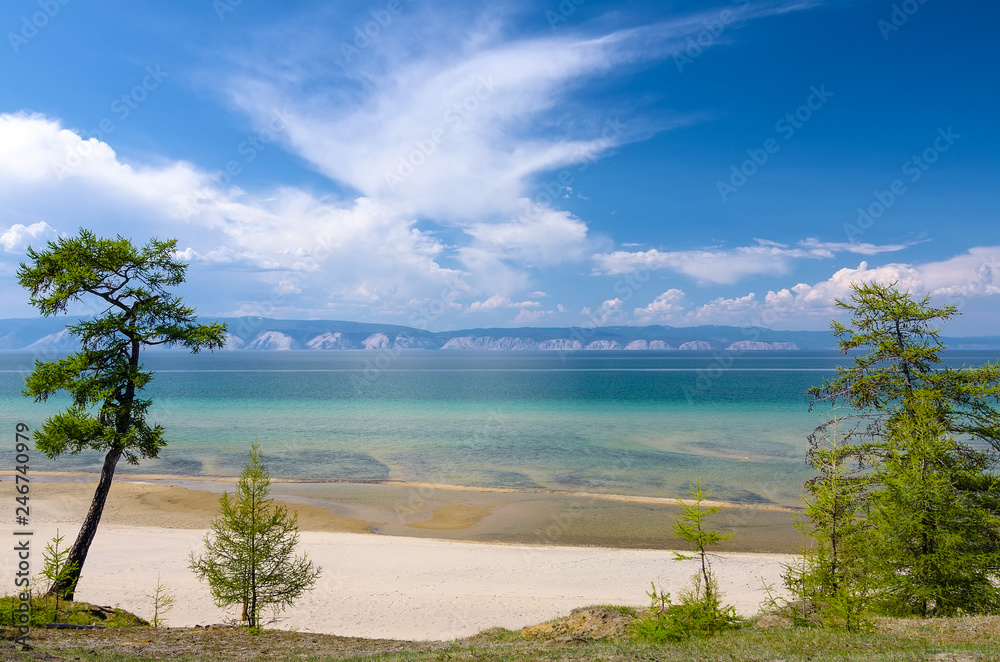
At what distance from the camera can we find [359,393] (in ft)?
332

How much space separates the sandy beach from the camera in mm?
17062

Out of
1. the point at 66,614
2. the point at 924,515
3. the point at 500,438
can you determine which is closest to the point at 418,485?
the point at 500,438

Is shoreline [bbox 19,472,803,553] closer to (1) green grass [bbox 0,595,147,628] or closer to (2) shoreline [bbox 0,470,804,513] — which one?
(2) shoreline [bbox 0,470,804,513]

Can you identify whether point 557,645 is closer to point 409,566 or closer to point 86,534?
point 409,566

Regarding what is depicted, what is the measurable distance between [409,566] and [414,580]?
172cm

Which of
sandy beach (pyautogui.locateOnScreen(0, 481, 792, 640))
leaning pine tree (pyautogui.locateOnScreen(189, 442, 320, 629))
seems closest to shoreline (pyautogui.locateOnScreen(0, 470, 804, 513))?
sandy beach (pyautogui.locateOnScreen(0, 481, 792, 640))

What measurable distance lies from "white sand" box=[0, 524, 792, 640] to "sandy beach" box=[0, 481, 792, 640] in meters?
0.05

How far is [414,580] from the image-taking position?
66.6 feet

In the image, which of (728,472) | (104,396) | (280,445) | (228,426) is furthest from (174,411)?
(728,472)

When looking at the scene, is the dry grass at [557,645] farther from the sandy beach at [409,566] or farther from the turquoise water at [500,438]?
the turquoise water at [500,438]

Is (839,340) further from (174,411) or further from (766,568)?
(174,411)

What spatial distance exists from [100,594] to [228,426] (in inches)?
1829

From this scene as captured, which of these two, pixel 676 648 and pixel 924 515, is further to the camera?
pixel 924 515

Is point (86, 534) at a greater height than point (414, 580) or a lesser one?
greater
